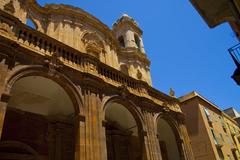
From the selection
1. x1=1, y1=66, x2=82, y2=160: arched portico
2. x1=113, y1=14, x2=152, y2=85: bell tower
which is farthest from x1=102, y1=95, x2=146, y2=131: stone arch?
x1=113, y1=14, x2=152, y2=85: bell tower

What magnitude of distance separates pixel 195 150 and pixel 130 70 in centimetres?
1183

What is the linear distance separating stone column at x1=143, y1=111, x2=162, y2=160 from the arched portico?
378 centimetres

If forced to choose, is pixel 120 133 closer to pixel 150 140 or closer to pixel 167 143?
pixel 150 140

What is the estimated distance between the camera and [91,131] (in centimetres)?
870

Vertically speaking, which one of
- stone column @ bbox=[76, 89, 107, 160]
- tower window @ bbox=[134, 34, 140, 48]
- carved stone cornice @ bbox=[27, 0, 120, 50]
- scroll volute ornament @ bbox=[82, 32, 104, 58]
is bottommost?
stone column @ bbox=[76, 89, 107, 160]

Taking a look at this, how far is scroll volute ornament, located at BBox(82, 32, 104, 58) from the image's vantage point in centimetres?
1734

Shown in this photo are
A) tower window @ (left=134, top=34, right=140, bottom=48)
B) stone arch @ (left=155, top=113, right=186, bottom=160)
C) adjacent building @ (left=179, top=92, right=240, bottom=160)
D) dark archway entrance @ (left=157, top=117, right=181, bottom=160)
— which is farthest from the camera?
tower window @ (left=134, top=34, right=140, bottom=48)

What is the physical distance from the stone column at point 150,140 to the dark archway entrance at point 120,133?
0.89 metres

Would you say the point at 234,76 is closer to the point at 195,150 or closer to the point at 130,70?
the point at 130,70

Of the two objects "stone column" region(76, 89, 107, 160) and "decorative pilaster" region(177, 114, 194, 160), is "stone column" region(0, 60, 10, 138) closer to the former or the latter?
"stone column" region(76, 89, 107, 160)

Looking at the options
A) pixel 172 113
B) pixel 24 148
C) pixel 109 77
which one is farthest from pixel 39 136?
pixel 172 113

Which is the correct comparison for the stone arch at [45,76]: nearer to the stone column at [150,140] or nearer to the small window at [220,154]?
the stone column at [150,140]

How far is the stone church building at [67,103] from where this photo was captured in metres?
8.15

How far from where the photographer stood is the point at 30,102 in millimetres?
10266
